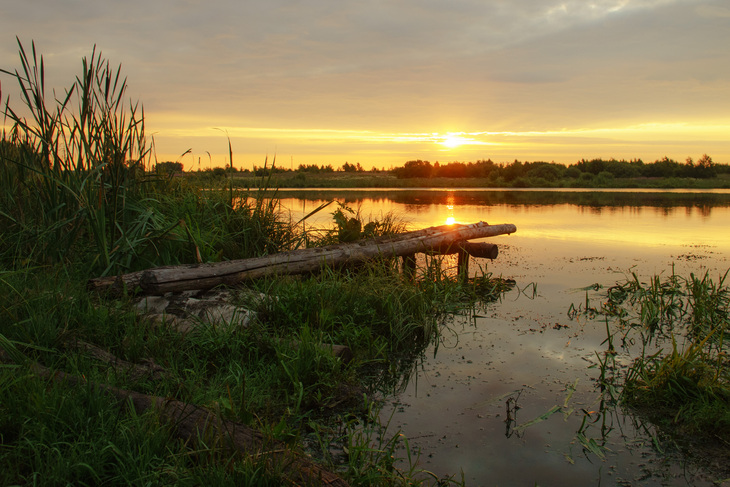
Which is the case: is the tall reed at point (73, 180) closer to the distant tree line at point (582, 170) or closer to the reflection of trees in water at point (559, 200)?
the reflection of trees in water at point (559, 200)

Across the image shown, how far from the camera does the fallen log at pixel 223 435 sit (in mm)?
2277

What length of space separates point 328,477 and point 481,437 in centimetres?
145

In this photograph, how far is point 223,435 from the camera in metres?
2.39

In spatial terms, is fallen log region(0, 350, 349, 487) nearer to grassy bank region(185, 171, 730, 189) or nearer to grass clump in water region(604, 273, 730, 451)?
Answer: grass clump in water region(604, 273, 730, 451)

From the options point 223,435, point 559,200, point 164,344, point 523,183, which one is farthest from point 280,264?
point 523,183

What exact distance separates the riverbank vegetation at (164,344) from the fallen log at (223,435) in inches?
0.4

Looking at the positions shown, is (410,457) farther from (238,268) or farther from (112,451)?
(238,268)

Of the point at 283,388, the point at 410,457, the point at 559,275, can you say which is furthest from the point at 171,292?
the point at 559,275

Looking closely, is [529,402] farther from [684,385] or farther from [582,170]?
[582,170]

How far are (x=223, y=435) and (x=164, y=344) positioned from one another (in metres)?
1.76

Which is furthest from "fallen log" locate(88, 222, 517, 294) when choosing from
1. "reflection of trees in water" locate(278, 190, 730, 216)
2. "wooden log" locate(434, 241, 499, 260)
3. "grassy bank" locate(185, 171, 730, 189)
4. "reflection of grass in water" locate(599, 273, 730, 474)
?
"grassy bank" locate(185, 171, 730, 189)

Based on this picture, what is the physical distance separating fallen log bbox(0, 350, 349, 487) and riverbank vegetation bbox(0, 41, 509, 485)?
1 centimetres

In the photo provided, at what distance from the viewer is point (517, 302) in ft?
23.3

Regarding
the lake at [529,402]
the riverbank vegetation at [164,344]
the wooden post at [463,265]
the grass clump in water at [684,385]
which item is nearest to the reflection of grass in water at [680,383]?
the grass clump in water at [684,385]
